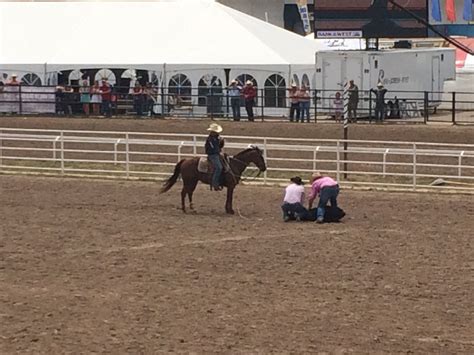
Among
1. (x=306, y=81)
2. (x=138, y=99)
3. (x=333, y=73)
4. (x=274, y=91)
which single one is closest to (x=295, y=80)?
(x=274, y=91)

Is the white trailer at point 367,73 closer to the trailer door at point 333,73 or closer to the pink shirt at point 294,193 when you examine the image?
the trailer door at point 333,73

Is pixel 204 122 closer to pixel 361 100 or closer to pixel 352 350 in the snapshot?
pixel 361 100

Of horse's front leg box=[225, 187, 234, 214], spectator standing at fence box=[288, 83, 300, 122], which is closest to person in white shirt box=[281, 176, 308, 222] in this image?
horse's front leg box=[225, 187, 234, 214]

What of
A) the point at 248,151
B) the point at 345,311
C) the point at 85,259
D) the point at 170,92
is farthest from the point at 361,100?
the point at 345,311

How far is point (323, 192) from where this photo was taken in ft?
53.8

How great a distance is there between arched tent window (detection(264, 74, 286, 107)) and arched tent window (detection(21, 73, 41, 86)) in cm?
741

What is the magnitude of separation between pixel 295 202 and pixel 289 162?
837cm

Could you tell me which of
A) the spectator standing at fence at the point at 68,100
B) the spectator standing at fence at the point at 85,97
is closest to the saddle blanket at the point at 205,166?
the spectator standing at fence at the point at 85,97

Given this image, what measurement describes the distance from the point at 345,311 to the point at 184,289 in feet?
5.85

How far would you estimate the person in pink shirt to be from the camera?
1636cm

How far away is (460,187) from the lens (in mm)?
21328

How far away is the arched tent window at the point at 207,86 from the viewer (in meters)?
37.2

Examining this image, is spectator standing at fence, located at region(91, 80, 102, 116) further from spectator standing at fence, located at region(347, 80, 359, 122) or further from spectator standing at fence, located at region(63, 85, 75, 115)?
spectator standing at fence, located at region(347, 80, 359, 122)

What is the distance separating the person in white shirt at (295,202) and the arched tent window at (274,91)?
2061 cm
